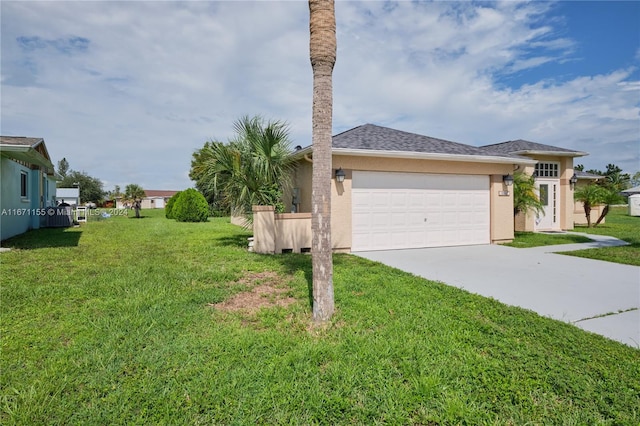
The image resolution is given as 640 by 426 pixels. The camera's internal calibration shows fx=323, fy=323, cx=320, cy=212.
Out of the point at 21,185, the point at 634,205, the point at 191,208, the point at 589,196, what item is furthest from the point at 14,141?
the point at 634,205

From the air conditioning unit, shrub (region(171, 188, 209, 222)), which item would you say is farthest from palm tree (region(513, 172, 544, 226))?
the air conditioning unit

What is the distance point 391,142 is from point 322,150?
7800mm

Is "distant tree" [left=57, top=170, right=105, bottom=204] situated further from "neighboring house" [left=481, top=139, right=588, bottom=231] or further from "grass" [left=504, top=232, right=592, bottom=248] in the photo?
"grass" [left=504, top=232, right=592, bottom=248]

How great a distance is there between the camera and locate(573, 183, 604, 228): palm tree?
55.6ft

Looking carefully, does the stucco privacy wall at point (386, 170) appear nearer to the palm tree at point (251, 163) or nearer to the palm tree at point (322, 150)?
the palm tree at point (251, 163)

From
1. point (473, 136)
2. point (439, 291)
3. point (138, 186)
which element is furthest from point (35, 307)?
point (138, 186)

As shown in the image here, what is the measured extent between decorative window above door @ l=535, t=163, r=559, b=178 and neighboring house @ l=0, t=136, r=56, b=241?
825 inches

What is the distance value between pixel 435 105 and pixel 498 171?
6.07 m

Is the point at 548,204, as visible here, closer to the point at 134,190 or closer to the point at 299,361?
the point at 299,361

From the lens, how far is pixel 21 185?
1428 cm

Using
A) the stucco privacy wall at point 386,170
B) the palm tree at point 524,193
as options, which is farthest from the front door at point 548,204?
the stucco privacy wall at point 386,170

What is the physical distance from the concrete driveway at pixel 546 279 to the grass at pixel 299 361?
2.00 feet

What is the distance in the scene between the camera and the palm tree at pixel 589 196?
16944 mm

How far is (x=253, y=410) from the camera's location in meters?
2.54
